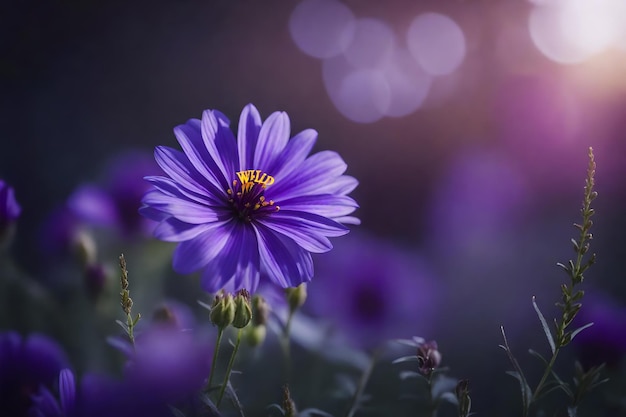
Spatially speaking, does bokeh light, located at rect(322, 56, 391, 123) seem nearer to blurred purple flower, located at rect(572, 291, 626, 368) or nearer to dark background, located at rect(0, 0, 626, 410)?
dark background, located at rect(0, 0, 626, 410)

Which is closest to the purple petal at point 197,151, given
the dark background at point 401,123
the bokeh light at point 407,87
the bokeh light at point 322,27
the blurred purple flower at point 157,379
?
the blurred purple flower at point 157,379

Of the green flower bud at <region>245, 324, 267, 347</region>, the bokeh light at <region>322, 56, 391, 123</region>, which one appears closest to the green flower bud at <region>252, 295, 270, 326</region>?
the green flower bud at <region>245, 324, 267, 347</region>

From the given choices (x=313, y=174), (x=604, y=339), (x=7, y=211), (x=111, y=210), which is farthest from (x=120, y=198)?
(x=604, y=339)

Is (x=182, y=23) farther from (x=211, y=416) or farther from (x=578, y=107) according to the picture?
(x=211, y=416)

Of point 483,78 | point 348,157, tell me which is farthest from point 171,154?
point 483,78

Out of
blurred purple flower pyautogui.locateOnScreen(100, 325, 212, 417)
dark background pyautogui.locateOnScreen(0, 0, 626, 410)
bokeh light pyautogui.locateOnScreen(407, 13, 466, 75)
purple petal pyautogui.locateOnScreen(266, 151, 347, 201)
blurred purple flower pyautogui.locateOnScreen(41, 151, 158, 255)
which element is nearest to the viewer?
blurred purple flower pyautogui.locateOnScreen(100, 325, 212, 417)

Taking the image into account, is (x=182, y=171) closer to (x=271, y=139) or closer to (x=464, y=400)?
(x=271, y=139)
